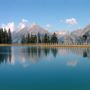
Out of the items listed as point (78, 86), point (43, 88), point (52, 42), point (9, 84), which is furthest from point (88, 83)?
point (52, 42)

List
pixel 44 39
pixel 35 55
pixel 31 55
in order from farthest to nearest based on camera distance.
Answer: pixel 44 39 → pixel 31 55 → pixel 35 55

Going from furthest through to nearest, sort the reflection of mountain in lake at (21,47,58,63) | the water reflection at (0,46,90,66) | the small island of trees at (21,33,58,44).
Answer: the small island of trees at (21,33,58,44)
the reflection of mountain in lake at (21,47,58,63)
the water reflection at (0,46,90,66)

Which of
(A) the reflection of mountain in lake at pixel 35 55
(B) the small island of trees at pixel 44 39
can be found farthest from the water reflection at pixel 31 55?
(B) the small island of trees at pixel 44 39

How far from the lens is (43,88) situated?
13.4 meters

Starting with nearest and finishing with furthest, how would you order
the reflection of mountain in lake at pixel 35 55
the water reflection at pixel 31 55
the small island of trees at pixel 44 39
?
the water reflection at pixel 31 55, the reflection of mountain in lake at pixel 35 55, the small island of trees at pixel 44 39

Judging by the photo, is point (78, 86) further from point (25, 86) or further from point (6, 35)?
point (6, 35)

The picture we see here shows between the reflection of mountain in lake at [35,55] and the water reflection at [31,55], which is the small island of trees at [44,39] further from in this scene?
the reflection of mountain in lake at [35,55]

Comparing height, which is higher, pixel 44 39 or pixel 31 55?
pixel 44 39

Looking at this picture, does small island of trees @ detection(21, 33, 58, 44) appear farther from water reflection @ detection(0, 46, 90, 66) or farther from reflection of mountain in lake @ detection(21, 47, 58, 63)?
reflection of mountain in lake @ detection(21, 47, 58, 63)

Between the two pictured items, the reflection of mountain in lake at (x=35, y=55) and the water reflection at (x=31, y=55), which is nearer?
the water reflection at (x=31, y=55)

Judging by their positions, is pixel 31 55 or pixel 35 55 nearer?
pixel 35 55

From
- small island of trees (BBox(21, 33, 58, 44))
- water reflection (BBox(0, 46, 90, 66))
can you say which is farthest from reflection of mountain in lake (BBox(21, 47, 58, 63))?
small island of trees (BBox(21, 33, 58, 44))

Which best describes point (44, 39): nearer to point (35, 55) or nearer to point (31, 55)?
point (31, 55)

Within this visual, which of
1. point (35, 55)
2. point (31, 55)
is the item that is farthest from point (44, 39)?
point (35, 55)
